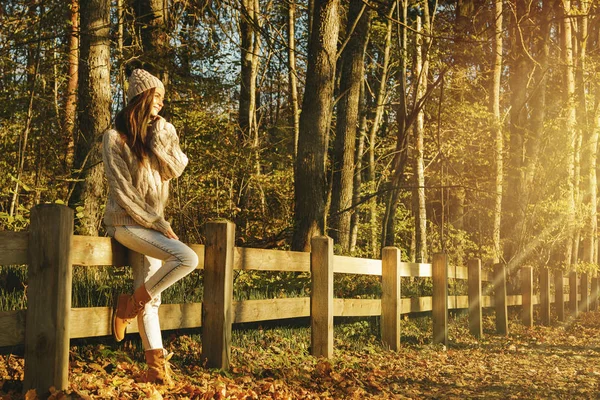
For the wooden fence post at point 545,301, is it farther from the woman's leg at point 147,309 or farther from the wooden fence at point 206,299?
the woman's leg at point 147,309

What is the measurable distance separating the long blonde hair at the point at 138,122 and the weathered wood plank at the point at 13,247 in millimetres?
1060

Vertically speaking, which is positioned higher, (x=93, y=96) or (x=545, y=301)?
(x=93, y=96)

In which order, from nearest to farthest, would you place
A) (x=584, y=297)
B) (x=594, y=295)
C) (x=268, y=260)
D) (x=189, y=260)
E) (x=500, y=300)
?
1. (x=189, y=260)
2. (x=268, y=260)
3. (x=500, y=300)
4. (x=584, y=297)
5. (x=594, y=295)

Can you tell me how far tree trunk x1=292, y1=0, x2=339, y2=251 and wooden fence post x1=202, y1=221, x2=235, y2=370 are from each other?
146 inches

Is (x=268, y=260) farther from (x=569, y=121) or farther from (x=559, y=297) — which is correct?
(x=569, y=121)

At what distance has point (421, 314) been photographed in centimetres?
1336

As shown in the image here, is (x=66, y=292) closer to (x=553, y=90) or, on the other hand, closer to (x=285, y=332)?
(x=285, y=332)

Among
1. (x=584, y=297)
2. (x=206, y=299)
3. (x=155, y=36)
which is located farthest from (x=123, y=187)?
(x=584, y=297)

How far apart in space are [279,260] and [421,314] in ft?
21.8

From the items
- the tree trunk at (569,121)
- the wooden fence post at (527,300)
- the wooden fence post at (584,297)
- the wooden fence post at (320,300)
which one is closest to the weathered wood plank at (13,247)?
the wooden fence post at (320,300)

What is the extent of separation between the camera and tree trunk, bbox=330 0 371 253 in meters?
13.7

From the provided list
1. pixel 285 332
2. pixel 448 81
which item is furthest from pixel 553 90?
pixel 285 332

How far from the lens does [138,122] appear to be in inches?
208

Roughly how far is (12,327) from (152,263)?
48.1 inches
